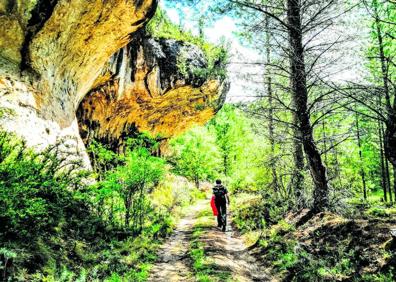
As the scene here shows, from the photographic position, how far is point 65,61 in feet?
28.2

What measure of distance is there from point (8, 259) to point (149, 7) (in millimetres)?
8541

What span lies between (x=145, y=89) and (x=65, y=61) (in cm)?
684

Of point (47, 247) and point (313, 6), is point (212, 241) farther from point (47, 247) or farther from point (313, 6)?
point (313, 6)

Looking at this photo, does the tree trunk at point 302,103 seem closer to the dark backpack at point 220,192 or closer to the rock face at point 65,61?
the dark backpack at point 220,192

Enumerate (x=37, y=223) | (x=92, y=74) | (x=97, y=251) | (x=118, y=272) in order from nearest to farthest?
(x=37, y=223) < (x=118, y=272) < (x=97, y=251) < (x=92, y=74)

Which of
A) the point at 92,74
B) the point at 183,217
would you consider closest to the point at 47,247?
the point at 92,74

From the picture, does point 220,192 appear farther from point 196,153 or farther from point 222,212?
point 196,153

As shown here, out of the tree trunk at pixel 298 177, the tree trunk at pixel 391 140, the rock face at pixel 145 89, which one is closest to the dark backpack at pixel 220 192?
the tree trunk at pixel 298 177

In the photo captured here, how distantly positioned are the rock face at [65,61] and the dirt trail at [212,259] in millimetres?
3388

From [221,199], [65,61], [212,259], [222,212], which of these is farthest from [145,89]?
[212,259]

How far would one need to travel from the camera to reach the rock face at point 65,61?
22.6 feet

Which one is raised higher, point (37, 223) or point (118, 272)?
point (37, 223)

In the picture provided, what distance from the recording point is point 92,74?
10.6m

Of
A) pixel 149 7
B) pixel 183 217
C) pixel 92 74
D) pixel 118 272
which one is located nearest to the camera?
pixel 118 272
